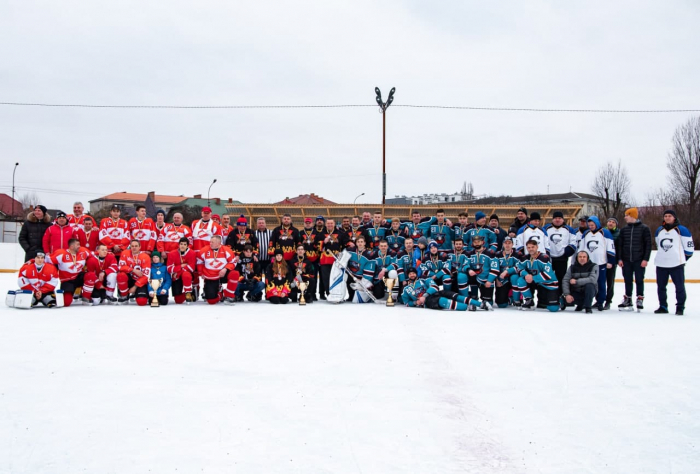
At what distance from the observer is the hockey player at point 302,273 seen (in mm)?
8305

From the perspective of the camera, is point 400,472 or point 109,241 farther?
point 109,241

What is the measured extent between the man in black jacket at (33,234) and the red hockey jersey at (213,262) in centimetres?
268

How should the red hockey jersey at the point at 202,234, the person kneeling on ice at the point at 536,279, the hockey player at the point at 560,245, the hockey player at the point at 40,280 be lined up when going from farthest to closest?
the red hockey jersey at the point at 202,234, the hockey player at the point at 560,245, the person kneeling on ice at the point at 536,279, the hockey player at the point at 40,280

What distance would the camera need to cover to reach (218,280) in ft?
26.0

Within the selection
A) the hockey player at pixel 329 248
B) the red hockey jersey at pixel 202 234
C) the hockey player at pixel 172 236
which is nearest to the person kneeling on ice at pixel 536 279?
the hockey player at pixel 329 248

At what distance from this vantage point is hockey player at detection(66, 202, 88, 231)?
8.09 m

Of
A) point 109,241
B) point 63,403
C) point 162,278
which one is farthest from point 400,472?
point 109,241

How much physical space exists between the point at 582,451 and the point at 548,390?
924 mm

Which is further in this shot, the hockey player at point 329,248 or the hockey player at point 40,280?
the hockey player at point 329,248

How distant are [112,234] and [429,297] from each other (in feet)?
17.2

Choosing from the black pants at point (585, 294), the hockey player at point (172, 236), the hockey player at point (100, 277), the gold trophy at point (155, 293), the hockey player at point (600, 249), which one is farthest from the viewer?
the hockey player at point (172, 236)

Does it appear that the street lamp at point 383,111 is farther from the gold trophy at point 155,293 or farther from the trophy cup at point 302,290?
the gold trophy at point 155,293

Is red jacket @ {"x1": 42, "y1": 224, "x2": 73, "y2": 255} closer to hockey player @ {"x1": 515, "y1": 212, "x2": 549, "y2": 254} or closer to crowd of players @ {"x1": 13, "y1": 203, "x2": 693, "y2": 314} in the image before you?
crowd of players @ {"x1": 13, "y1": 203, "x2": 693, "y2": 314}

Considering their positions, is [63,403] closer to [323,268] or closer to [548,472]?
[548,472]
